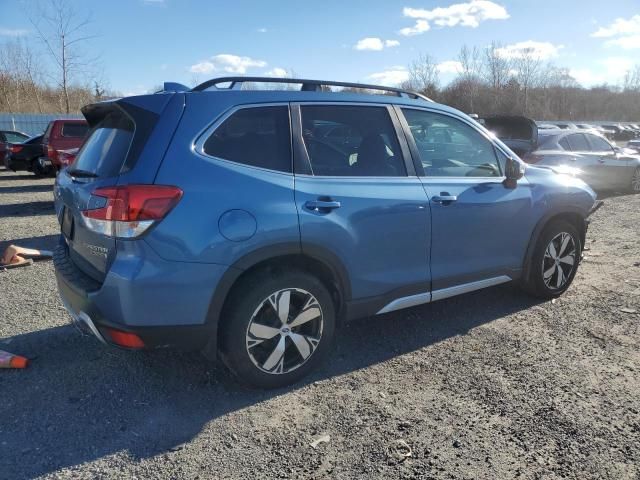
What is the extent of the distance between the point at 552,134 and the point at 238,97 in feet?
30.5

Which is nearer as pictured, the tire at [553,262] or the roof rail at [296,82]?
the roof rail at [296,82]


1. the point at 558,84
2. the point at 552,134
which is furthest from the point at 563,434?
the point at 558,84

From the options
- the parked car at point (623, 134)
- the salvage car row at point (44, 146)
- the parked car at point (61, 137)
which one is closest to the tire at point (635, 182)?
the salvage car row at point (44, 146)

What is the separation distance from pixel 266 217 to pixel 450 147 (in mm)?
1913

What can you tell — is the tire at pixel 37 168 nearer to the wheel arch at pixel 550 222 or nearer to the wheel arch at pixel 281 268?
the wheel arch at pixel 281 268

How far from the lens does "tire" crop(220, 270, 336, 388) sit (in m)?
2.99

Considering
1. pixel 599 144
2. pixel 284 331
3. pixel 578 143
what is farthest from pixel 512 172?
pixel 599 144

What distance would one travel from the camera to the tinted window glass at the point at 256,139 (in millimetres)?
2951

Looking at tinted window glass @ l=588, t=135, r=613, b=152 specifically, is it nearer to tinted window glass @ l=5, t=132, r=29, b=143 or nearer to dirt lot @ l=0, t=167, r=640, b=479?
dirt lot @ l=0, t=167, r=640, b=479

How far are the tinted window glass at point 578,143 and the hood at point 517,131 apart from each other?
1.29m

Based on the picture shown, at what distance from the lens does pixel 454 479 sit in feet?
8.05

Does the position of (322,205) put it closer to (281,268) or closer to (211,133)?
(281,268)

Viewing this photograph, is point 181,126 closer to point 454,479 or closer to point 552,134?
point 454,479

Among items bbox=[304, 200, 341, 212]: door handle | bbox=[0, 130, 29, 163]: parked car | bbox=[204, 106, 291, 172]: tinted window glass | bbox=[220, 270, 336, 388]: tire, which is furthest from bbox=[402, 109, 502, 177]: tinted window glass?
bbox=[0, 130, 29, 163]: parked car
